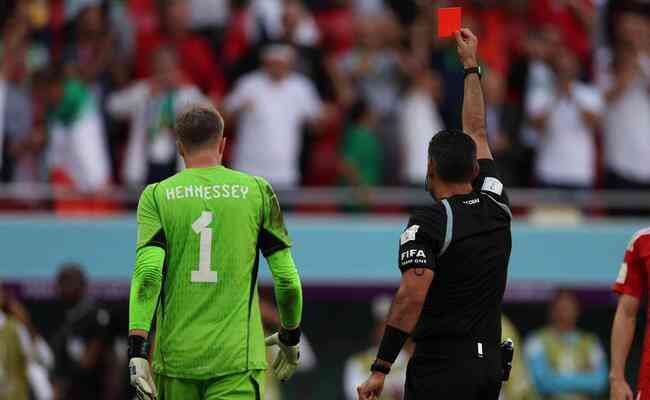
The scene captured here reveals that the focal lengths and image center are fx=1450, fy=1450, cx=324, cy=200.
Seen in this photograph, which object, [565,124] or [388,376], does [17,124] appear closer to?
[388,376]

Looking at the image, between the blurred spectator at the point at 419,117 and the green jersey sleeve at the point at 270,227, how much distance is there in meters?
7.63

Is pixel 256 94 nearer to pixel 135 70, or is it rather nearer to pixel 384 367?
pixel 135 70

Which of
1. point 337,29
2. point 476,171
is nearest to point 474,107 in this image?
point 476,171

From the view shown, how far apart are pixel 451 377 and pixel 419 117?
796cm

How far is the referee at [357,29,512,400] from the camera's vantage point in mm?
7320

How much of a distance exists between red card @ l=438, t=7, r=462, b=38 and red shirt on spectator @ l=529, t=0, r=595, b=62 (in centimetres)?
852

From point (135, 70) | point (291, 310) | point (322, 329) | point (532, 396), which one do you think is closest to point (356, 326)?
point (322, 329)

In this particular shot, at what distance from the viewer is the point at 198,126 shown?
7562mm

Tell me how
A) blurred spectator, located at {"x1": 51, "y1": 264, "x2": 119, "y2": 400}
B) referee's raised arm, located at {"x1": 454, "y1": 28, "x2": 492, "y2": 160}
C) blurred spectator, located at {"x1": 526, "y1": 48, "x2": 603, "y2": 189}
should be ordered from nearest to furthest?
referee's raised arm, located at {"x1": 454, "y1": 28, "x2": 492, "y2": 160}
blurred spectator, located at {"x1": 51, "y1": 264, "x2": 119, "y2": 400}
blurred spectator, located at {"x1": 526, "y1": 48, "x2": 603, "y2": 189}

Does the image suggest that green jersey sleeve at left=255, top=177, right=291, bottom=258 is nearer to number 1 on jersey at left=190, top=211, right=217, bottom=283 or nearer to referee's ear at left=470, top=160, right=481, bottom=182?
number 1 on jersey at left=190, top=211, right=217, bottom=283

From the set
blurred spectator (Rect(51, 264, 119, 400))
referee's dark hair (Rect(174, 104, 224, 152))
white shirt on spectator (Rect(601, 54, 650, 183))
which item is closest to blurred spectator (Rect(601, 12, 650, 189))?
white shirt on spectator (Rect(601, 54, 650, 183))

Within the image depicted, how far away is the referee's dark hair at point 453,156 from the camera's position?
7520 millimetres

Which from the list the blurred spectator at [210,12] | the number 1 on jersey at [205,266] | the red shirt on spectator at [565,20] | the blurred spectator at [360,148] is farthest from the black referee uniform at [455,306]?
the red shirt on spectator at [565,20]

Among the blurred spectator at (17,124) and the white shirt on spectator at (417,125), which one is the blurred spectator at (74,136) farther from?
the white shirt on spectator at (417,125)
